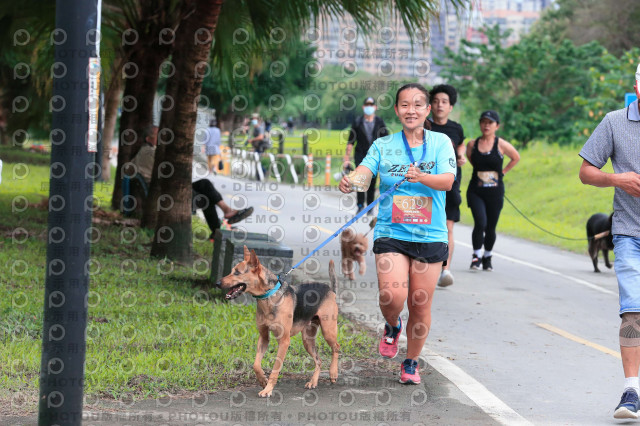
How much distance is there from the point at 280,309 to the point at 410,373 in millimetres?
1119

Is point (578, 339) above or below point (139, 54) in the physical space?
below

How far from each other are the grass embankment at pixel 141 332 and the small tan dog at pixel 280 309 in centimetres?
40

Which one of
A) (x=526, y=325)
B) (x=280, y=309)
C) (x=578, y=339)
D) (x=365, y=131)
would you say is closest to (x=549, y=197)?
(x=365, y=131)

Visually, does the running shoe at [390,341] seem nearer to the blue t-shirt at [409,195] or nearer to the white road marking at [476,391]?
the white road marking at [476,391]

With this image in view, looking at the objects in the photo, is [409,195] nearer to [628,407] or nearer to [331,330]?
[331,330]

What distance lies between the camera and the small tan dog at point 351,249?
1130 cm

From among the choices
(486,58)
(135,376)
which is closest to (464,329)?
(135,376)

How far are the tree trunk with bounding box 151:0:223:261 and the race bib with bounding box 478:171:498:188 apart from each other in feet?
12.6

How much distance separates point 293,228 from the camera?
18156 millimetres

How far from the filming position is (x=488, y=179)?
41.3ft

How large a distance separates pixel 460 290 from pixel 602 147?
572 centimetres

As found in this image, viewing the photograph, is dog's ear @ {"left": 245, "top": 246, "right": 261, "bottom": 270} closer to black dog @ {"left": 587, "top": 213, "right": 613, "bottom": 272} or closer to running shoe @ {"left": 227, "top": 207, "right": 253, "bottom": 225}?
running shoe @ {"left": 227, "top": 207, "right": 253, "bottom": 225}

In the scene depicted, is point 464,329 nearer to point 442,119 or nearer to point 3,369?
point 442,119

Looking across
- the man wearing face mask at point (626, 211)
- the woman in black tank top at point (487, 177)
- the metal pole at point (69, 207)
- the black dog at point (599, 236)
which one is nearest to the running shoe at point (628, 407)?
the man wearing face mask at point (626, 211)
